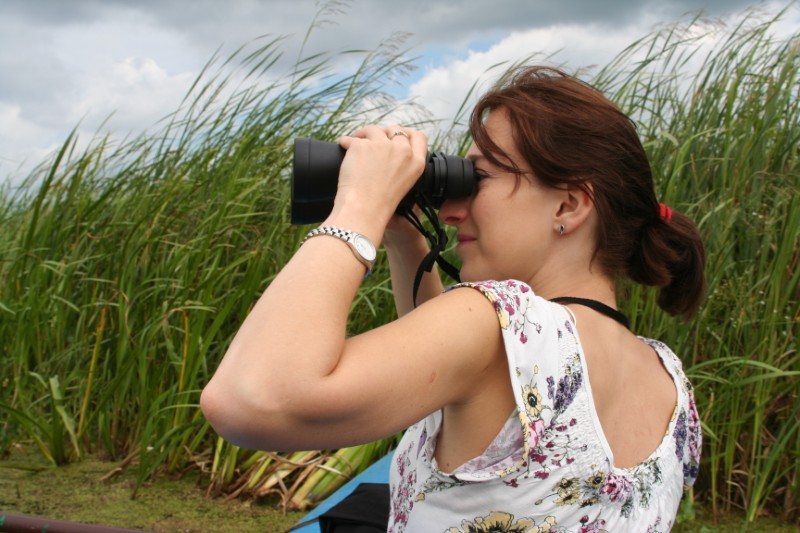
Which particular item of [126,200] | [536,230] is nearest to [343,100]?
[126,200]

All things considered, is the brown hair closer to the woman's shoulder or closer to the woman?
the woman

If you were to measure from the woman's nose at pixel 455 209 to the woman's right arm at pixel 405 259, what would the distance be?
0.77 feet

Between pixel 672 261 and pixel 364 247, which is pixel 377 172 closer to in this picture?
pixel 364 247

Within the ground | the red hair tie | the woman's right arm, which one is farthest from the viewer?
the ground

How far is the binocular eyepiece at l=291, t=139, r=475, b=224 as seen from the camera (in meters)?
1.12

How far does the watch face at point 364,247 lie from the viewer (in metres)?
0.96

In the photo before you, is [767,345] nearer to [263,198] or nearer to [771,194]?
[771,194]

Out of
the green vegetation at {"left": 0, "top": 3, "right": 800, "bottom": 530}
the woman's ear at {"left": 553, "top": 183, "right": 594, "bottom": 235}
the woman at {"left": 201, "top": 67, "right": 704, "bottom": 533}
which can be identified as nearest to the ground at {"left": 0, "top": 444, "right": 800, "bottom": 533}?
the green vegetation at {"left": 0, "top": 3, "right": 800, "bottom": 530}

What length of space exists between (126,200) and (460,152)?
135cm

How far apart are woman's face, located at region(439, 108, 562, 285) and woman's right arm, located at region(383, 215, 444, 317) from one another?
286 mm

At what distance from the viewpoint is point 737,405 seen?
2355 millimetres

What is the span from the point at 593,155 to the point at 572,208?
0.27 feet

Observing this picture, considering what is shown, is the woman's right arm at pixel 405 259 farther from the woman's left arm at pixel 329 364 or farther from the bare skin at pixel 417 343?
the woman's left arm at pixel 329 364

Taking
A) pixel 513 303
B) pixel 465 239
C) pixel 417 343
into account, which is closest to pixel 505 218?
pixel 465 239
